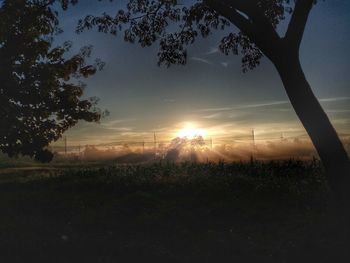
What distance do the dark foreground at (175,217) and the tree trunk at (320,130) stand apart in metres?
0.98

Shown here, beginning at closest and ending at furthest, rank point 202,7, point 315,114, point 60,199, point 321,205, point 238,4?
point 315,114 < point 238,4 < point 202,7 < point 321,205 < point 60,199

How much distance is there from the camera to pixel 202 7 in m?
14.7

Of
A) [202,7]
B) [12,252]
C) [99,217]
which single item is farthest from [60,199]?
[202,7]

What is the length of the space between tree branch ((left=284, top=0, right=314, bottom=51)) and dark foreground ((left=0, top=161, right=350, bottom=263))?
382cm

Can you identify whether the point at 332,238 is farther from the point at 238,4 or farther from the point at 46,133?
the point at 46,133

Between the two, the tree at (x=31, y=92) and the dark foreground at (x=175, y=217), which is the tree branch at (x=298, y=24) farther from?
the tree at (x=31, y=92)

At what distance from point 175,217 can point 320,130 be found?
548 centimetres

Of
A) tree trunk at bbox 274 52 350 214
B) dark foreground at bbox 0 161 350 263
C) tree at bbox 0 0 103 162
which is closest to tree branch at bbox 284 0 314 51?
tree trunk at bbox 274 52 350 214

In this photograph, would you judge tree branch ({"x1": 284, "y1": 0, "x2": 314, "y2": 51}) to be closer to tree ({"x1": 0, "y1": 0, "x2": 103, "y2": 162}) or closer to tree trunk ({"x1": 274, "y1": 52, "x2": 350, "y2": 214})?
tree trunk ({"x1": 274, "y1": 52, "x2": 350, "y2": 214})

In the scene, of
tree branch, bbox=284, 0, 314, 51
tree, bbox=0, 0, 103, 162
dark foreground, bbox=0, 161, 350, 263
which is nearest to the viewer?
tree branch, bbox=284, 0, 314, 51

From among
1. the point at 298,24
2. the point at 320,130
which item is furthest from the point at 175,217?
the point at 298,24

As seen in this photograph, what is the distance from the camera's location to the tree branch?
1081 cm

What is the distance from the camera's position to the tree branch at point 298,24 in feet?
35.5

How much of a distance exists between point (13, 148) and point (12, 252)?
14.5 m
